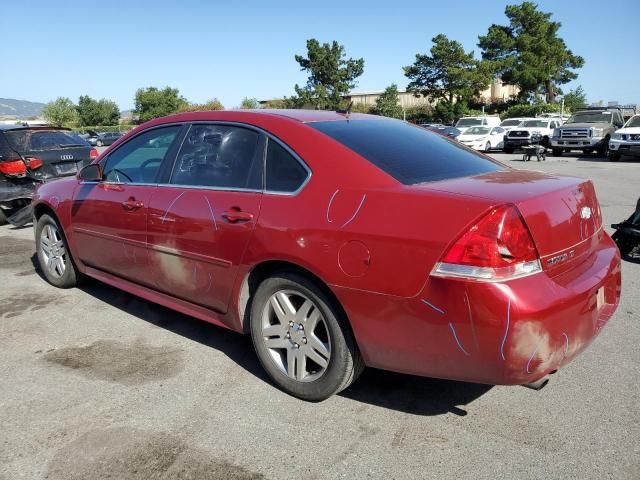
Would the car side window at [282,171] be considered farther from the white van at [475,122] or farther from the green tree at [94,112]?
the green tree at [94,112]

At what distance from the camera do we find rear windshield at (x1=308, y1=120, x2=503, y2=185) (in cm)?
292

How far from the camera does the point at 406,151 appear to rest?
10.5 feet

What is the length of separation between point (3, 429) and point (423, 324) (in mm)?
2230

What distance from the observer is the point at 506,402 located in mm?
3000

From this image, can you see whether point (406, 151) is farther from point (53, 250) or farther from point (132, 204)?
point (53, 250)

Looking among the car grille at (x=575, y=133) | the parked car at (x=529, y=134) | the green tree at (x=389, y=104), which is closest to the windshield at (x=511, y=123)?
the parked car at (x=529, y=134)

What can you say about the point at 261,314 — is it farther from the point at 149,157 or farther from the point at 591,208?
the point at 591,208

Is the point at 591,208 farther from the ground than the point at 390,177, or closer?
closer

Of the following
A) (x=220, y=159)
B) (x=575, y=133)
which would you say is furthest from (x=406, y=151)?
(x=575, y=133)

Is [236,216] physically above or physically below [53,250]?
above

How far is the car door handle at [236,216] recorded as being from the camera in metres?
3.11

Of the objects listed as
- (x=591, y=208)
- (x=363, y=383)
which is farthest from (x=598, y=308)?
(x=363, y=383)

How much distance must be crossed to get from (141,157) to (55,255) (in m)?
1.66

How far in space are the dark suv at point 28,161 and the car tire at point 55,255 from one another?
3.13 metres
